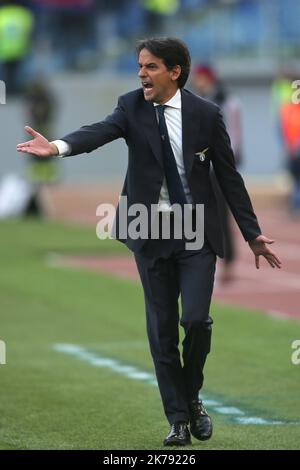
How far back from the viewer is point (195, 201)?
7391 mm

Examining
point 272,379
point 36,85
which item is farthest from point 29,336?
point 36,85

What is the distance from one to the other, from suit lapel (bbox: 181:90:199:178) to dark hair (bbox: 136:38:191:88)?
18 centimetres

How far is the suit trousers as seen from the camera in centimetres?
739

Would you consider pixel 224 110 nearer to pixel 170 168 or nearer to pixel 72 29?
pixel 170 168

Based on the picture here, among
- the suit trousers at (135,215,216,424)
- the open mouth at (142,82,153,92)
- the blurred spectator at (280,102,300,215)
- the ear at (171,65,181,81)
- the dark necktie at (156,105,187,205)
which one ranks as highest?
the ear at (171,65,181,81)

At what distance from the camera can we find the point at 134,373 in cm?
1023

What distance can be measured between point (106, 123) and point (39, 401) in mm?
2397

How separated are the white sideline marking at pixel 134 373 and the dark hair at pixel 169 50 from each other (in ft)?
7.15

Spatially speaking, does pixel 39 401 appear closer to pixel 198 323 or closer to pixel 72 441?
pixel 72 441
